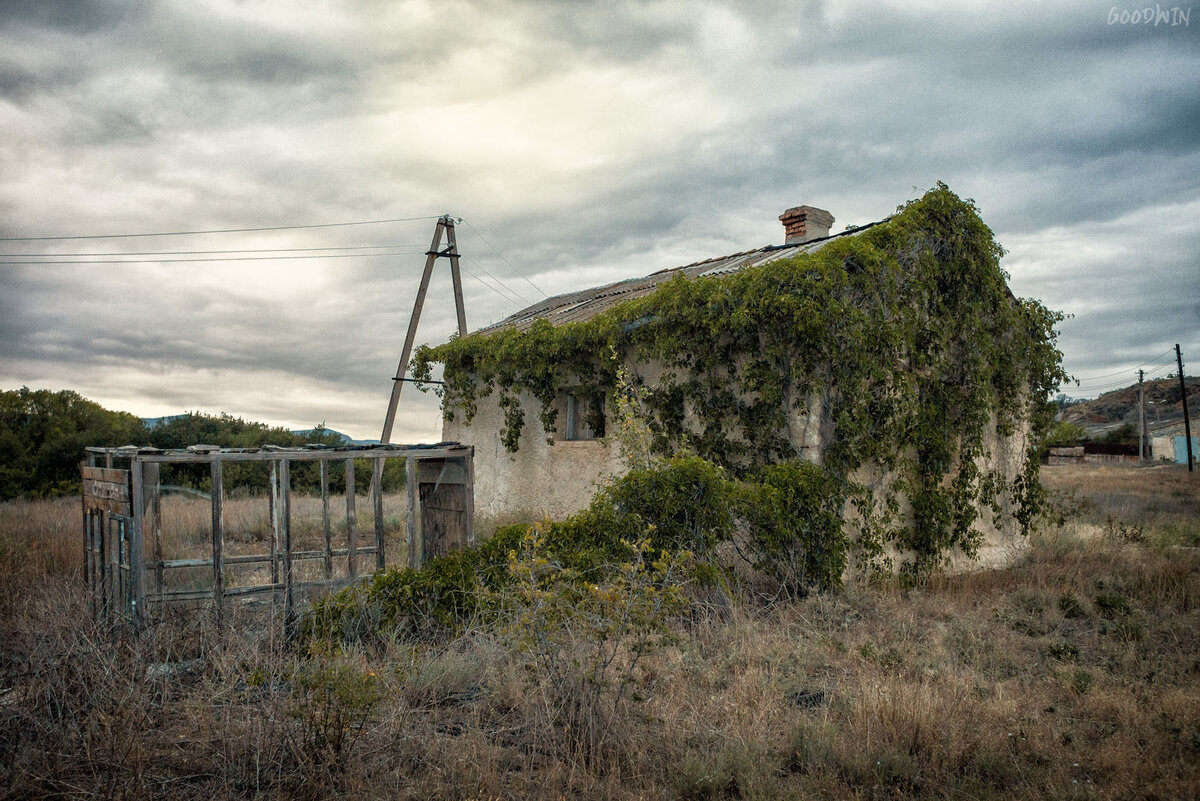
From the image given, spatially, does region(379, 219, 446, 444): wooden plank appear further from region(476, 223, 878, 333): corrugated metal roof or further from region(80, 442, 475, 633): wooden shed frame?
region(80, 442, 475, 633): wooden shed frame

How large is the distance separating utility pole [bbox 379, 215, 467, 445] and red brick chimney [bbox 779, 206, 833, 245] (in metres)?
7.67

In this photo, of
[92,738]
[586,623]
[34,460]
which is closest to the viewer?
[92,738]

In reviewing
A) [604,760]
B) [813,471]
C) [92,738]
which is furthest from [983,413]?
[92,738]

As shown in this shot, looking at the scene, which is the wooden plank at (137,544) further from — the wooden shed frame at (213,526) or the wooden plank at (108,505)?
the wooden plank at (108,505)

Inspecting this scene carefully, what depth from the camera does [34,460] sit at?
22.9 meters

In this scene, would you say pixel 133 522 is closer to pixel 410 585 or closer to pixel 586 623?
pixel 410 585

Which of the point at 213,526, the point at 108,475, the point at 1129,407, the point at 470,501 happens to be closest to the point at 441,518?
the point at 470,501

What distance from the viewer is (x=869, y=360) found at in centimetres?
903

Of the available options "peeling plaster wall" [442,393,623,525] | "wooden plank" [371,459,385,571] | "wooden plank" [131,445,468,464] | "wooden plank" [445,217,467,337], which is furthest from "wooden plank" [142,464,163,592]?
"wooden plank" [445,217,467,337]

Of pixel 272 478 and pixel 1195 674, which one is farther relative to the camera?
Answer: pixel 272 478

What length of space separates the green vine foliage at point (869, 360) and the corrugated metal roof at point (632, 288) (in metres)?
0.95

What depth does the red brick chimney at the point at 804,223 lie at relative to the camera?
13.4 meters

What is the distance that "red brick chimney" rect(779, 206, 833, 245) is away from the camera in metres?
13.4

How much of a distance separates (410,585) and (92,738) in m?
2.73
